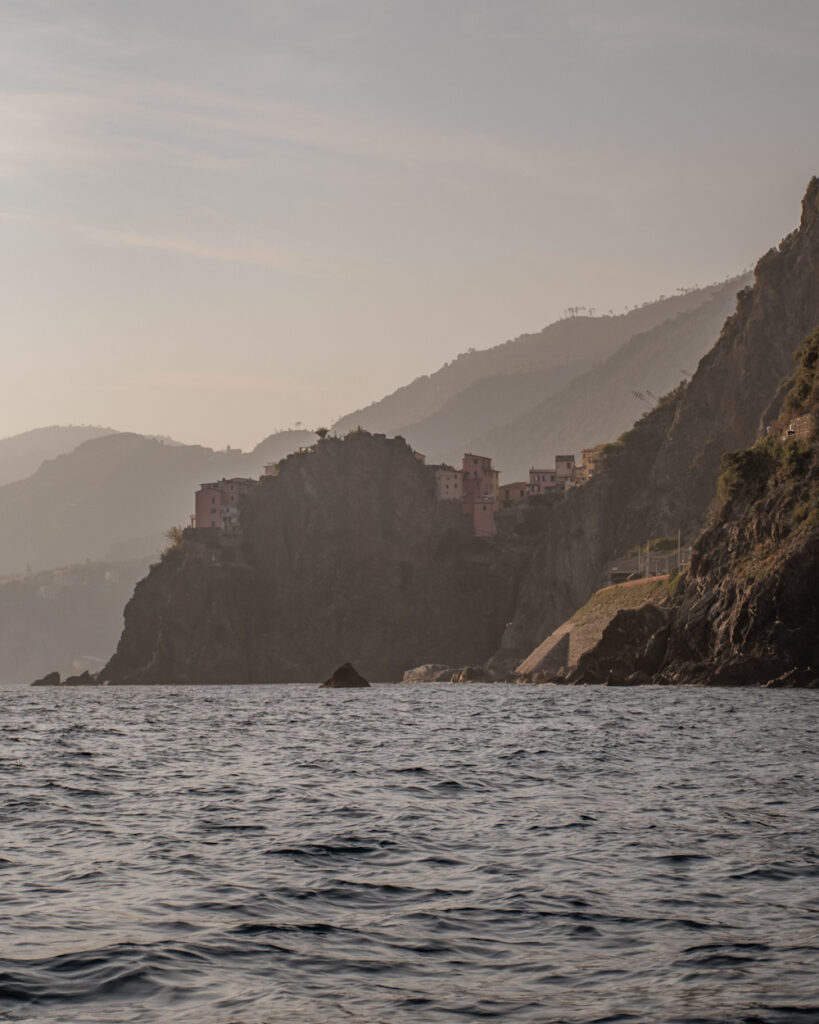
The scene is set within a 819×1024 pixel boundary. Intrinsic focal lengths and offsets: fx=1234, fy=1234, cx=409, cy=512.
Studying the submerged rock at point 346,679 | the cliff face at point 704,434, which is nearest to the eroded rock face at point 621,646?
the submerged rock at point 346,679

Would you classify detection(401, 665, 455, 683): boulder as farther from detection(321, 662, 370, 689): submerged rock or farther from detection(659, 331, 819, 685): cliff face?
detection(659, 331, 819, 685): cliff face

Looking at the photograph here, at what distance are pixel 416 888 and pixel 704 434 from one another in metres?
180

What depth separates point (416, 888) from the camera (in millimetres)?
20672

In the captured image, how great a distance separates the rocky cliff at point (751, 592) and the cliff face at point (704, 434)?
54.8m

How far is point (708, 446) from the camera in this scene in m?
190

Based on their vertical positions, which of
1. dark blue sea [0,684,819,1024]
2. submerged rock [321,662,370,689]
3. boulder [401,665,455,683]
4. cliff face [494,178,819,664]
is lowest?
boulder [401,665,455,683]

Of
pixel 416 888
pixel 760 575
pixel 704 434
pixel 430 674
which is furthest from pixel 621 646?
pixel 416 888

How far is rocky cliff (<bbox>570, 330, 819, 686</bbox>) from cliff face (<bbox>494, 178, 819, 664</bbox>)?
54.8 m

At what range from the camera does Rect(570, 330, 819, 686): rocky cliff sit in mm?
102000

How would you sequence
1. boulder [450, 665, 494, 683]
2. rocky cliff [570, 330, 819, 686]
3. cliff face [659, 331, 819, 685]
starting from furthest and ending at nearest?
boulder [450, 665, 494, 683] < rocky cliff [570, 330, 819, 686] < cliff face [659, 331, 819, 685]

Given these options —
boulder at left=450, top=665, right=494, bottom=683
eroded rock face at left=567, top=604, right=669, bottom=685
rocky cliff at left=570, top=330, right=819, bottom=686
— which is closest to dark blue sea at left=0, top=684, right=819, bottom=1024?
rocky cliff at left=570, top=330, right=819, bottom=686

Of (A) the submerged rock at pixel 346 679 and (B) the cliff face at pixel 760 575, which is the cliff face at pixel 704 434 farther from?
(B) the cliff face at pixel 760 575

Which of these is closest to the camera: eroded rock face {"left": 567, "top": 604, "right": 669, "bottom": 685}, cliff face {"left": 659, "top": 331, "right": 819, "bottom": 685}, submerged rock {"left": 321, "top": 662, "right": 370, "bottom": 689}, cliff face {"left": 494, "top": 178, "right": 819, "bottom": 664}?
cliff face {"left": 659, "top": 331, "right": 819, "bottom": 685}

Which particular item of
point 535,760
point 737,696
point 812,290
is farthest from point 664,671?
point 812,290
